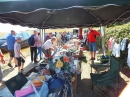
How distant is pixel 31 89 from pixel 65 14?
3353mm

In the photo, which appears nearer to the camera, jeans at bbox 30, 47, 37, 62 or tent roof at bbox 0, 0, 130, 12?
tent roof at bbox 0, 0, 130, 12

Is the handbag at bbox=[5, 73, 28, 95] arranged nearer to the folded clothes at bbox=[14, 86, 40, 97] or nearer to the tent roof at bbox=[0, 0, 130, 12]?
the folded clothes at bbox=[14, 86, 40, 97]

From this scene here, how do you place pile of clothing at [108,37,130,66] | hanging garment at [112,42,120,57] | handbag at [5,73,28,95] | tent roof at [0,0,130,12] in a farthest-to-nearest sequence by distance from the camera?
hanging garment at [112,42,120,57] < pile of clothing at [108,37,130,66] < handbag at [5,73,28,95] < tent roof at [0,0,130,12]

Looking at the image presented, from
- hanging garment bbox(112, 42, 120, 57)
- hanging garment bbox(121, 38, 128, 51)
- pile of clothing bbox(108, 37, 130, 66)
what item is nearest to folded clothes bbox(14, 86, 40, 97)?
pile of clothing bbox(108, 37, 130, 66)

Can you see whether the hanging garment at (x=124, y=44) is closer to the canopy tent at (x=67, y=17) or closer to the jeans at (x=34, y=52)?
the canopy tent at (x=67, y=17)

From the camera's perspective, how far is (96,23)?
7.98 meters

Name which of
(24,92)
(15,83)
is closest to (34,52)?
(15,83)

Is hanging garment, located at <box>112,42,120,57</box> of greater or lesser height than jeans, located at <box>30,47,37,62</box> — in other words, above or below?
above

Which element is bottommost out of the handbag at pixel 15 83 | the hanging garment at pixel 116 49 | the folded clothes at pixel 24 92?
the folded clothes at pixel 24 92

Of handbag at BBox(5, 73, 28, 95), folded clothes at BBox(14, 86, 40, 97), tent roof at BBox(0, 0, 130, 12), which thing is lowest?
folded clothes at BBox(14, 86, 40, 97)

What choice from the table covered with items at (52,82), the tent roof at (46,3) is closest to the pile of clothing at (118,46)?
the table covered with items at (52,82)

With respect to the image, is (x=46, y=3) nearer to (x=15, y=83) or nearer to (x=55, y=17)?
(x=15, y=83)

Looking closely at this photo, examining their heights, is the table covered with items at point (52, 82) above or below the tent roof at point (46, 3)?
below

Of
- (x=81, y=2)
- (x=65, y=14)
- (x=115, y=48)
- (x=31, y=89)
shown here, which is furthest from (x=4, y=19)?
(x=115, y=48)
